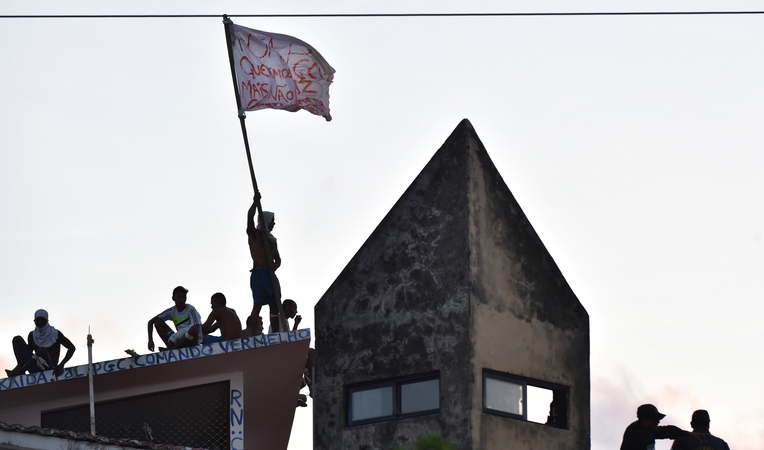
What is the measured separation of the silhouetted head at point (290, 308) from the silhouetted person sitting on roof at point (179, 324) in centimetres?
152

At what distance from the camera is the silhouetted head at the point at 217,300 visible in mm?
23516

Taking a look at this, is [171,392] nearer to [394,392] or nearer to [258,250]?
[258,250]

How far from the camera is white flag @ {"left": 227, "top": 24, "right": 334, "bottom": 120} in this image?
24203 mm

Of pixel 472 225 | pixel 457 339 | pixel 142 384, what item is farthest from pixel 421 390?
pixel 142 384

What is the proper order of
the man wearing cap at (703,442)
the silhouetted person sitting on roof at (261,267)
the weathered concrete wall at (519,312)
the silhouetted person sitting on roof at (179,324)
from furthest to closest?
the silhouetted person sitting on roof at (261,267)
the weathered concrete wall at (519,312)
the silhouetted person sitting on roof at (179,324)
the man wearing cap at (703,442)

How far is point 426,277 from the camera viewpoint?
23953mm

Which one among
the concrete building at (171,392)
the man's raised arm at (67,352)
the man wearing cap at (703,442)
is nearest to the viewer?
the man wearing cap at (703,442)

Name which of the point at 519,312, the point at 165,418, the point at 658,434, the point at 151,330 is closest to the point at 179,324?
Answer: the point at 151,330

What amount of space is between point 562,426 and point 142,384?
21.3ft

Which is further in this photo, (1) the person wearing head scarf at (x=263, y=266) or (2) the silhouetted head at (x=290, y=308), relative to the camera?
(2) the silhouetted head at (x=290, y=308)

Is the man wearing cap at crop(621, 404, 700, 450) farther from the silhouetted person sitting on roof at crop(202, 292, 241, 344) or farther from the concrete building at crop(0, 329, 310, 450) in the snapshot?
the silhouetted person sitting on roof at crop(202, 292, 241, 344)

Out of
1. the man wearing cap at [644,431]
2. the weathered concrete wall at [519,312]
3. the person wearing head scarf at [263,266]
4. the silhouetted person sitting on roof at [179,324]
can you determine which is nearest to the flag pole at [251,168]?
the person wearing head scarf at [263,266]

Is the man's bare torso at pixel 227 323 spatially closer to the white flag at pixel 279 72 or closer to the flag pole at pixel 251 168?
the flag pole at pixel 251 168

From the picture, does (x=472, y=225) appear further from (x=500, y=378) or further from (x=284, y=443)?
(x=284, y=443)
